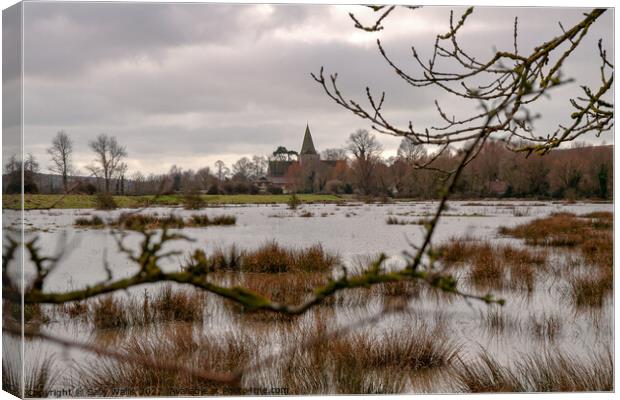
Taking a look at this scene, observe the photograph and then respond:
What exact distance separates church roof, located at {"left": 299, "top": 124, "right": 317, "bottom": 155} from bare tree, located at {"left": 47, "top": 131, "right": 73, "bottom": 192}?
59.9 inches

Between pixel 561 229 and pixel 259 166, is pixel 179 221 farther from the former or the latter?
pixel 561 229

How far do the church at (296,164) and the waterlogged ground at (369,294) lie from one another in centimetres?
29

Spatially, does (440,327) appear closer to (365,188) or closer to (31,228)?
(365,188)

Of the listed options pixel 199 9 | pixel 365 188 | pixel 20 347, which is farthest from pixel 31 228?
pixel 365 188

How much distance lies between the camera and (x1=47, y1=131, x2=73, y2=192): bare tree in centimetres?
407

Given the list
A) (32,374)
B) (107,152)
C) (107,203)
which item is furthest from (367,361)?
(107,152)

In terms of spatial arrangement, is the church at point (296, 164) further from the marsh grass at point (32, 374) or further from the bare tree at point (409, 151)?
the marsh grass at point (32, 374)

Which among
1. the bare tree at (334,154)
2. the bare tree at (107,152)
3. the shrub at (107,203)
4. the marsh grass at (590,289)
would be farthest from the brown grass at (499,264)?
the shrub at (107,203)

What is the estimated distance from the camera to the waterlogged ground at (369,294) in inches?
166

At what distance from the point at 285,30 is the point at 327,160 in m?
0.93

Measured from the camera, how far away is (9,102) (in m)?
3.71

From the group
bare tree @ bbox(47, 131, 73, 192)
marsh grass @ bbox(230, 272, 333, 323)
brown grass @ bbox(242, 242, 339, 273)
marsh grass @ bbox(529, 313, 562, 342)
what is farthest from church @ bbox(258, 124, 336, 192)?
marsh grass @ bbox(529, 313, 562, 342)

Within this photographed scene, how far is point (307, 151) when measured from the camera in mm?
4625

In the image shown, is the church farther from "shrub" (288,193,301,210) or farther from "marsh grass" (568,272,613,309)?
"marsh grass" (568,272,613,309)
